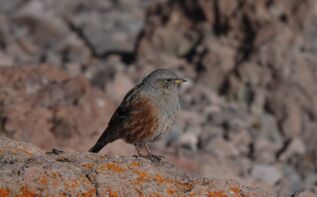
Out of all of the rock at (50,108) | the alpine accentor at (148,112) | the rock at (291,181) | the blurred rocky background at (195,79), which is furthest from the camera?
the rock at (291,181)

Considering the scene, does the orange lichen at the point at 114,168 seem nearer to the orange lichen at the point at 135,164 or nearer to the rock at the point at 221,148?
the orange lichen at the point at 135,164

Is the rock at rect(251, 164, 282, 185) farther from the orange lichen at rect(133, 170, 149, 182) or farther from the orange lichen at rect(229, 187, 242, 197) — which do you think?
the orange lichen at rect(133, 170, 149, 182)

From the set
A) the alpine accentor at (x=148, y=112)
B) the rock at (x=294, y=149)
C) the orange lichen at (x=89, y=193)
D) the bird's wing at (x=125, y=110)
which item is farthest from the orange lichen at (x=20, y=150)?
the rock at (x=294, y=149)

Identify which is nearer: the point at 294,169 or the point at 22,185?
the point at 22,185

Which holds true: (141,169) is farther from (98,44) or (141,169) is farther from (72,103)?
(98,44)

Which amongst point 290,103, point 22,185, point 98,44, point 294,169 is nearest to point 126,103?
point 22,185

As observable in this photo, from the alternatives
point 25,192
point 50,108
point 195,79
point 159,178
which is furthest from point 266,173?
point 25,192
